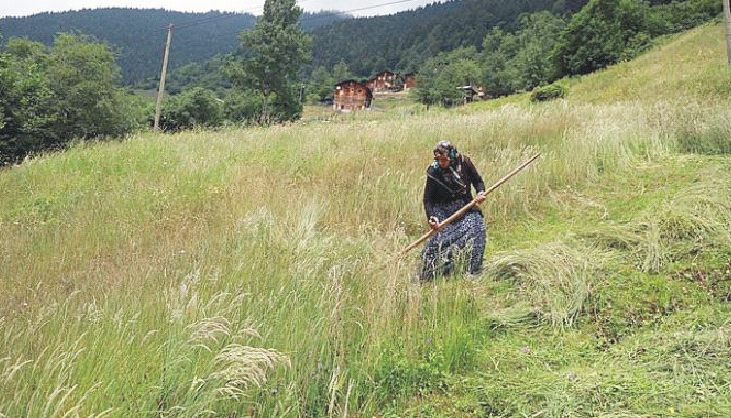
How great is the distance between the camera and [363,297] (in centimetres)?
295

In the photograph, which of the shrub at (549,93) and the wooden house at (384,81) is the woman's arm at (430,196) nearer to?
the shrub at (549,93)

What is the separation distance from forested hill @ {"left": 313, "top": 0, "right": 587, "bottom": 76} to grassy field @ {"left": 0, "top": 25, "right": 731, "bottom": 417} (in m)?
106

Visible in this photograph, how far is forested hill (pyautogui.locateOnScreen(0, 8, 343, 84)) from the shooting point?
137000 mm

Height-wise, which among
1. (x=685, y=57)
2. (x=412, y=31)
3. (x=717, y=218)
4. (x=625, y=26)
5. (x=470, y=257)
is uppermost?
(x=412, y=31)

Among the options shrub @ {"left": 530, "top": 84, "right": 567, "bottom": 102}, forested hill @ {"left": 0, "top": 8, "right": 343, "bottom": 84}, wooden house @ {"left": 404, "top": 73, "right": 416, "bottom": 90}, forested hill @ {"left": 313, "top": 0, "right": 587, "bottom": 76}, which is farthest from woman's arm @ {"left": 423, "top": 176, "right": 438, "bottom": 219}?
forested hill @ {"left": 0, "top": 8, "right": 343, "bottom": 84}

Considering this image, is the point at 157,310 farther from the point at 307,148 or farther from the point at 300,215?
the point at 307,148

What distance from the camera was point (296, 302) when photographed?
2.69m

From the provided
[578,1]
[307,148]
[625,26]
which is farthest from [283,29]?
[578,1]

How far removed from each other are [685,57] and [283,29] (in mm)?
31834

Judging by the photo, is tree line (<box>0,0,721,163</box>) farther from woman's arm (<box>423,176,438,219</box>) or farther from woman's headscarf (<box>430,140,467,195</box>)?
woman's headscarf (<box>430,140,467,195</box>)

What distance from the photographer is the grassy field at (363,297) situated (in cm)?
210

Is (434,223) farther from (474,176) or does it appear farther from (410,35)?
(410,35)

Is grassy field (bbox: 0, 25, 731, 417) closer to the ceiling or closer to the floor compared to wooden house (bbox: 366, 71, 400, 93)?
closer to the floor

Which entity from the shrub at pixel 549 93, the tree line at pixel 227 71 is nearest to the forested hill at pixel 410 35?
the tree line at pixel 227 71
